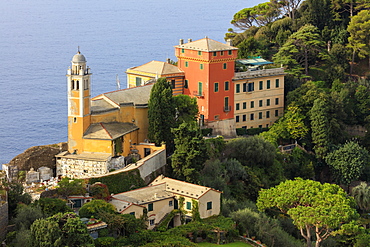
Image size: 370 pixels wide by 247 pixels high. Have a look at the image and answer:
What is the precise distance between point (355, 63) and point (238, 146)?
79.6 feet

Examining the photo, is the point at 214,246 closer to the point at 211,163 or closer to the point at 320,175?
the point at 211,163

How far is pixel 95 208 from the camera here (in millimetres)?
40125

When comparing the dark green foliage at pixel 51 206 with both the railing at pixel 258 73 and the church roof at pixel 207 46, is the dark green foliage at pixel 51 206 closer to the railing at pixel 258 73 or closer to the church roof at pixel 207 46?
the church roof at pixel 207 46

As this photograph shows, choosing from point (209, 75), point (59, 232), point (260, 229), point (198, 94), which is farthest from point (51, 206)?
point (209, 75)

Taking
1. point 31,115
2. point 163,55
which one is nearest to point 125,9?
point 163,55

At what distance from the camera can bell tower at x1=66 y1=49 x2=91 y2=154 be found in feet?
161

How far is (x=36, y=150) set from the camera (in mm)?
48938

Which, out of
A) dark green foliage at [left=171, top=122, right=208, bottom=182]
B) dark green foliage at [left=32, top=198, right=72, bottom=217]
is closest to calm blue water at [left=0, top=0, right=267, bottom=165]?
dark green foliage at [left=171, top=122, right=208, bottom=182]

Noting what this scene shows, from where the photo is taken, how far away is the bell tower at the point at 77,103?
49156 mm

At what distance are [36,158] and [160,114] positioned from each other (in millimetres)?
9296

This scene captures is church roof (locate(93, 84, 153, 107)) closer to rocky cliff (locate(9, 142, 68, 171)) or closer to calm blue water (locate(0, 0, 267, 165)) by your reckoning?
rocky cliff (locate(9, 142, 68, 171))

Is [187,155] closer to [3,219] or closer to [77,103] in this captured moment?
[77,103]

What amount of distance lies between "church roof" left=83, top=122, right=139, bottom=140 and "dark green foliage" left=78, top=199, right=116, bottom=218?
8651 millimetres

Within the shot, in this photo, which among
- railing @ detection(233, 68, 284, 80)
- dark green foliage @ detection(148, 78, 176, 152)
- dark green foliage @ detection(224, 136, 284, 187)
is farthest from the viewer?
railing @ detection(233, 68, 284, 80)
